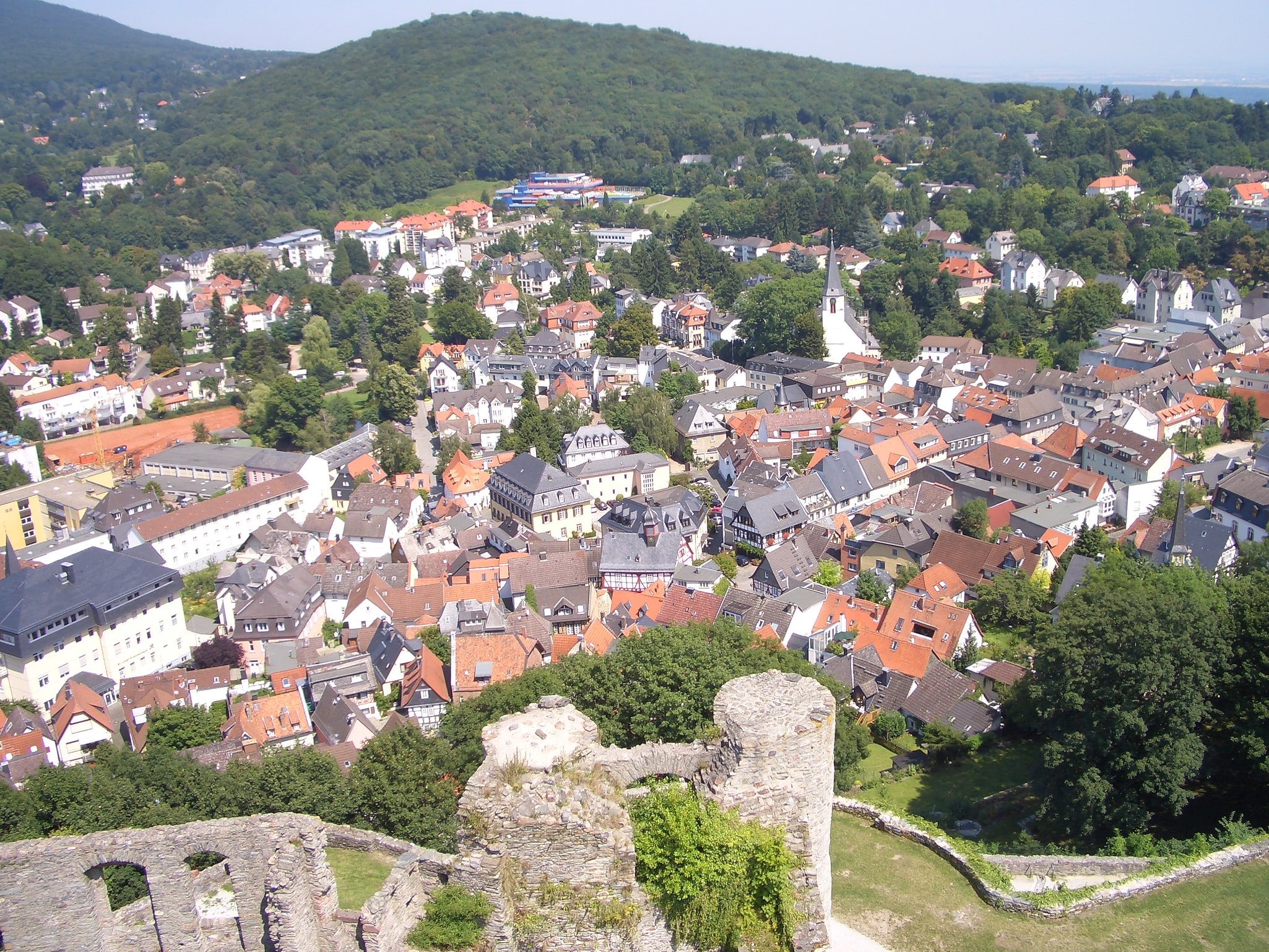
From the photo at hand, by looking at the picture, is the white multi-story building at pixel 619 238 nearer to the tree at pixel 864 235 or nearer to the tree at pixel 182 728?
the tree at pixel 864 235

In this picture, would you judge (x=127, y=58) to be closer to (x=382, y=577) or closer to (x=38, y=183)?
(x=38, y=183)

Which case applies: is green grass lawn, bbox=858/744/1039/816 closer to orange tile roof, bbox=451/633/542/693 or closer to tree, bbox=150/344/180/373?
orange tile roof, bbox=451/633/542/693

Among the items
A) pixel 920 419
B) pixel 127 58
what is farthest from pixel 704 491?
pixel 127 58

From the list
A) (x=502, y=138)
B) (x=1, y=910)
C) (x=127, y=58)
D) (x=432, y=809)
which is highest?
(x=127, y=58)

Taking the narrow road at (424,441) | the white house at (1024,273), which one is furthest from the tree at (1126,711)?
the white house at (1024,273)

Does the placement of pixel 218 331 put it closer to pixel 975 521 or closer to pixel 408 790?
pixel 975 521

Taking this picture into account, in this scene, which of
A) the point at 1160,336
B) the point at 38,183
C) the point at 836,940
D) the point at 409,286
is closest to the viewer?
the point at 836,940

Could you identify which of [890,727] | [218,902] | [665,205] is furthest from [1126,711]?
[665,205]

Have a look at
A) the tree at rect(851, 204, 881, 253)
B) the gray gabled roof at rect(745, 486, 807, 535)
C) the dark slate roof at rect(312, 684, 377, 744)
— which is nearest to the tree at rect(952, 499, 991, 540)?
the gray gabled roof at rect(745, 486, 807, 535)
